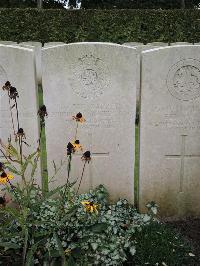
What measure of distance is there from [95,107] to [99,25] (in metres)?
9.36

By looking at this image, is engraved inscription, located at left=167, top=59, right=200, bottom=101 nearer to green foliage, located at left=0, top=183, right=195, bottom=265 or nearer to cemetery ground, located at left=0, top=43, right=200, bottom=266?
cemetery ground, located at left=0, top=43, right=200, bottom=266

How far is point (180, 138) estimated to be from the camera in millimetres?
3574

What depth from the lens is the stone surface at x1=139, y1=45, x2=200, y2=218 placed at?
11.0 ft

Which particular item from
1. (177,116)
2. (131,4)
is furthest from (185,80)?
(131,4)

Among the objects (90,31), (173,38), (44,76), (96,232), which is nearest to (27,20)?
(90,31)

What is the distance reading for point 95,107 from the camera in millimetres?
3439

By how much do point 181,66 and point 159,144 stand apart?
74 cm

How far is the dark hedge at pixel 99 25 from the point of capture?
12.0 m

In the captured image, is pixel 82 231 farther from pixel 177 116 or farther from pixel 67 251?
pixel 177 116

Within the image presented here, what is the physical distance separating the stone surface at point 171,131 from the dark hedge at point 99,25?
922 centimetres

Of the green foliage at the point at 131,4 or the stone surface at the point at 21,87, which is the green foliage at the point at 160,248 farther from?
the green foliage at the point at 131,4

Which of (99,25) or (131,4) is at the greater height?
(131,4)

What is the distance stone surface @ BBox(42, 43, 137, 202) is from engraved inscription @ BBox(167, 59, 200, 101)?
349 mm

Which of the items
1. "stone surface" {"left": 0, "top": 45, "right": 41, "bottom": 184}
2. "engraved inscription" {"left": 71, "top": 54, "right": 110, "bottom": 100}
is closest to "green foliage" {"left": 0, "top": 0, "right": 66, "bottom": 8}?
"stone surface" {"left": 0, "top": 45, "right": 41, "bottom": 184}
